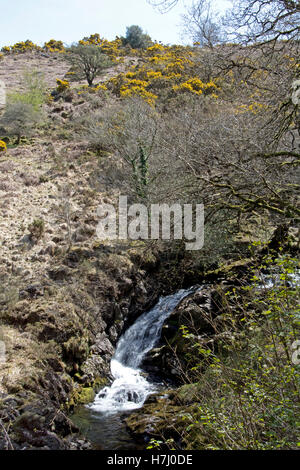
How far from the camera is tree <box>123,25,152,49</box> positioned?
41406 mm

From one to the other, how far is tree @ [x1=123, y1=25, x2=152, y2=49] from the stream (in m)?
38.9

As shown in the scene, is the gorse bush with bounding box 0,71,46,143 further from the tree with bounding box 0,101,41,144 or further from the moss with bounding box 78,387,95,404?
the moss with bounding box 78,387,95,404

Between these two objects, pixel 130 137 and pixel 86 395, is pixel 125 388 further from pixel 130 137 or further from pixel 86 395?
pixel 130 137

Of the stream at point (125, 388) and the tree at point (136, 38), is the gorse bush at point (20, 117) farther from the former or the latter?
the tree at point (136, 38)

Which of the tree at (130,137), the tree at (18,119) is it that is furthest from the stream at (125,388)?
the tree at (18,119)

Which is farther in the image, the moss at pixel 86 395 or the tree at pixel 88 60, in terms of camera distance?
the tree at pixel 88 60

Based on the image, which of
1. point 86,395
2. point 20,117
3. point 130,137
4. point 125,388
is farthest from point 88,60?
point 86,395

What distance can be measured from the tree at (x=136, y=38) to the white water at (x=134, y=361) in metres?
38.7

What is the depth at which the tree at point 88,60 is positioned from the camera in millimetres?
30844

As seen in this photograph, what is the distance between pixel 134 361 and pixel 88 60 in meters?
29.0

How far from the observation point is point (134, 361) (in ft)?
30.6

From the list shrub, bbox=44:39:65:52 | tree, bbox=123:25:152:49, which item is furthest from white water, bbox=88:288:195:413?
shrub, bbox=44:39:65:52
